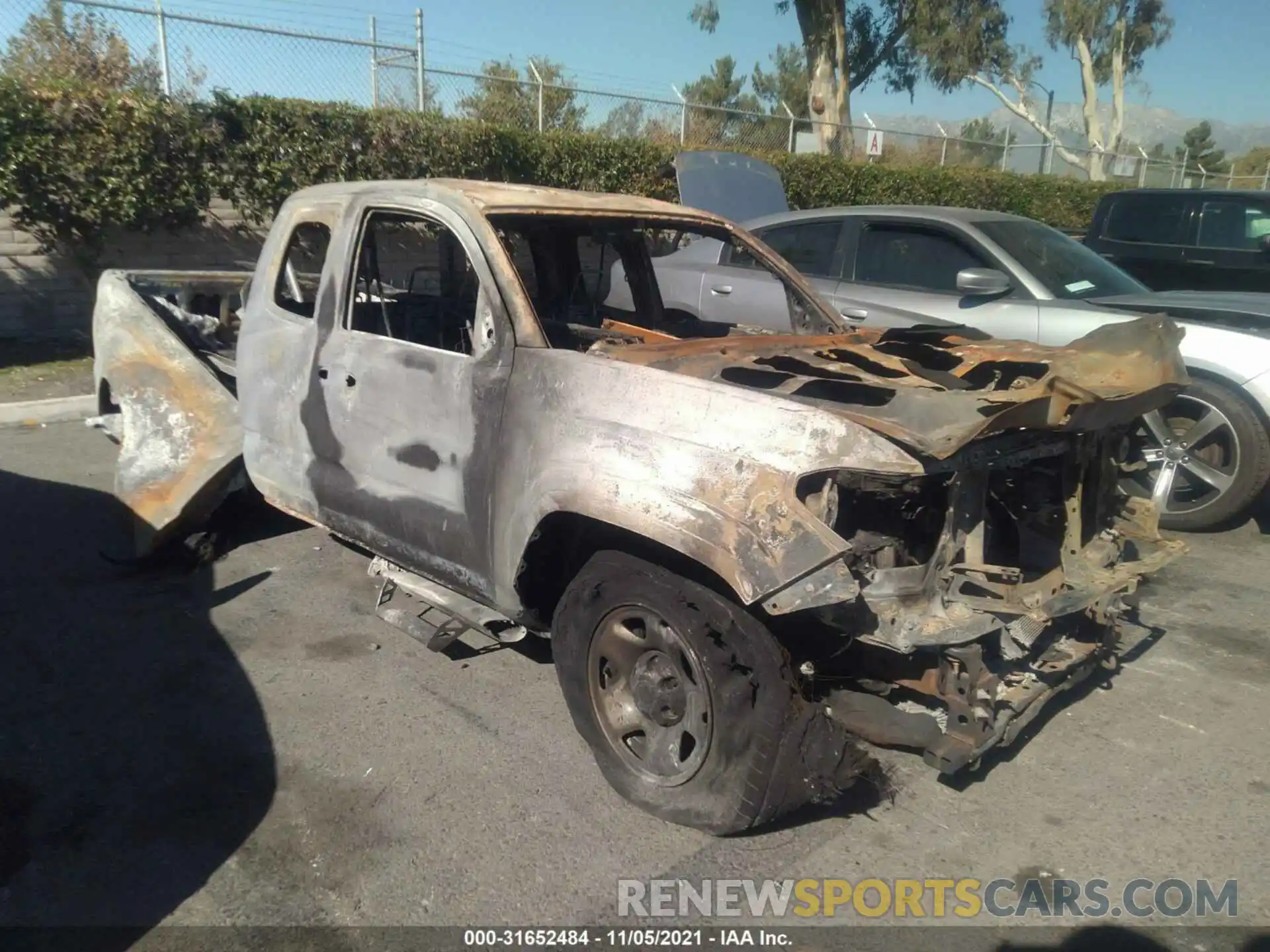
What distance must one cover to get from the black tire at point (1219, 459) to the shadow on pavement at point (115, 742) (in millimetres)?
4749

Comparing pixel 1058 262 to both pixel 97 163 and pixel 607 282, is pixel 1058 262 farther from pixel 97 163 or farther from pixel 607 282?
pixel 97 163

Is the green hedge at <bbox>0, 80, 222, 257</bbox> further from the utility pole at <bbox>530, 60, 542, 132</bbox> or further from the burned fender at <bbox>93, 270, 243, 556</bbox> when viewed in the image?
the utility pole at <bbox>530, 60, 542, 132</bbox>

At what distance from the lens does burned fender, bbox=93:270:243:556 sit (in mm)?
4863

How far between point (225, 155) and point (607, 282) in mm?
6850

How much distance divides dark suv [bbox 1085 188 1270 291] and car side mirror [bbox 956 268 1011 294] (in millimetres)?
3757

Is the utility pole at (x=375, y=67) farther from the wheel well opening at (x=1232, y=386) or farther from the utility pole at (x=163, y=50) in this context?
the wheel well opening at (x=1232, y=386)

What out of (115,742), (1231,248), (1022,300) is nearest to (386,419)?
(115,742)

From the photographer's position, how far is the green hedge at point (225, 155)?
8.80 metres

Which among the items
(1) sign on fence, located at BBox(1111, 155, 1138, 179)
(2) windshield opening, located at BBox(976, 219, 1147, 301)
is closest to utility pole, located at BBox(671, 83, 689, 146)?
(2) windshield opening, located at BBox(976, 219, 1147, 301)

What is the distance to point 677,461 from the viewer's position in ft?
9.16

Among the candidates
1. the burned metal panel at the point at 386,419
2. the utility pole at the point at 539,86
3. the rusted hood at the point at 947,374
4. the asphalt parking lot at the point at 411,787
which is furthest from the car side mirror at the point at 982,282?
the utility pole at the point at 539,86

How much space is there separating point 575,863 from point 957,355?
2.28 m

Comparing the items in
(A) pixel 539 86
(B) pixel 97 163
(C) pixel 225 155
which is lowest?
(B) pixel 97 163

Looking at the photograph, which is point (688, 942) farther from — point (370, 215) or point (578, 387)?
point (370, 215)
